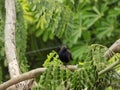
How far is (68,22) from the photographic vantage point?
2490 millimetres

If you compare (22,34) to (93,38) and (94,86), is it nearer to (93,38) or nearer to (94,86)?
(94,86)

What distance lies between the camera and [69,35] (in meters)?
2.72

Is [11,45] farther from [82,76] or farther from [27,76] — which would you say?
[82,76]

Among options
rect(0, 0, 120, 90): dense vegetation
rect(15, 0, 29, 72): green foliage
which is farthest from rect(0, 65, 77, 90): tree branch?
rect(15, 0, 29, 72): green foliage

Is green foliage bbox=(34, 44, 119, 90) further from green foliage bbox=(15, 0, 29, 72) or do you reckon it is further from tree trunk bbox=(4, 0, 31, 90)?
green foliage bbox=(15, 0, 29, 72)

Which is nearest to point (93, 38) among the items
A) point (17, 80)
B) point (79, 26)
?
point (79, 26)

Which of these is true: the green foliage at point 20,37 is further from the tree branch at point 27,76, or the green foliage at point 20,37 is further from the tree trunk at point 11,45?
the tree branch at point 27,76

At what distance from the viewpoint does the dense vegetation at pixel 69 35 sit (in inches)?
59.1

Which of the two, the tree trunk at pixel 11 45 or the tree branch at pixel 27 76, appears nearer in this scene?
the tree branch at pixel 27 76

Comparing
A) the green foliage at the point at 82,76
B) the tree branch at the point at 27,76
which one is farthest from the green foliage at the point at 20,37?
the green foliage at the point at 82,76

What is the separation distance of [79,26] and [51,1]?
5.66 feet

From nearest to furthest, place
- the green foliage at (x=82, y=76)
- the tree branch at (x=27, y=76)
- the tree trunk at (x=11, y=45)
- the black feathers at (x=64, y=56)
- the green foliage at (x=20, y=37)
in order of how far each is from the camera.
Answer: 1. the green foliage at (x=82, y=76)
2. the tree branch at (x=27, y=76)
3. the black feathers at (x=64, y=56)
4. the tree trunk at (x=11, y=45)
5. the green foliage at (x=20, y=37)

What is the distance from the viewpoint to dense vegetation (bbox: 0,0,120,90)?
1.50 m

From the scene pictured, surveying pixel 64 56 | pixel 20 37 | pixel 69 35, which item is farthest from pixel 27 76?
pixel 69 35
